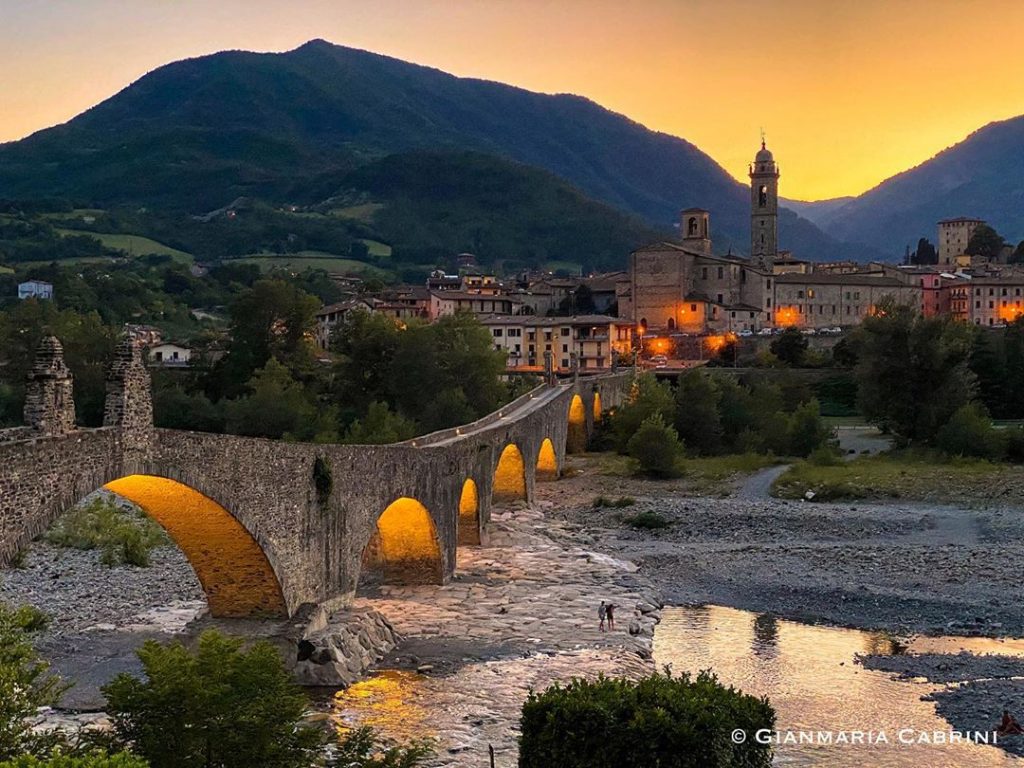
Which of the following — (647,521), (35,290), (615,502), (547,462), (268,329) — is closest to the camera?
(647,521)

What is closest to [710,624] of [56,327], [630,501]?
[630,501]

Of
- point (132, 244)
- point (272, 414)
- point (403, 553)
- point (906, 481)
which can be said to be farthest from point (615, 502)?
point (132, 244)

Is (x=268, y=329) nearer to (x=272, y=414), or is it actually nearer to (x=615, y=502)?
(x=272, y=414)

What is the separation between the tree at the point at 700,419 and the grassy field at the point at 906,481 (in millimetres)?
12098

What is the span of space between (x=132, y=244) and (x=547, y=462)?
14231cm

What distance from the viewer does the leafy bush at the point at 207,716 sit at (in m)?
12.8

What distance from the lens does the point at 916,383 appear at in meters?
60.2

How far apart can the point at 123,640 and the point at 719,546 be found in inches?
900

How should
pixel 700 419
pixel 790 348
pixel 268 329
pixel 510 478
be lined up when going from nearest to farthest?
pixel 510 478 → pixel 700 419 → pixel 268 329 → pixel 790 348

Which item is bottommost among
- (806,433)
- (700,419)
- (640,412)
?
(806,433)

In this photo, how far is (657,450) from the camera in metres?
56.2

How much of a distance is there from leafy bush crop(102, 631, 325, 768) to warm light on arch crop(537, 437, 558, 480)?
42.4 metres

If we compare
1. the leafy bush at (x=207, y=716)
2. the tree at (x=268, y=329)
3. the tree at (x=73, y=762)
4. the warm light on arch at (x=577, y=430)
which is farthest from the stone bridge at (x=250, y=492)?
the tree at (x=268, y=329)

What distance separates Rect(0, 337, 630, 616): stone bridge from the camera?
15203mm
